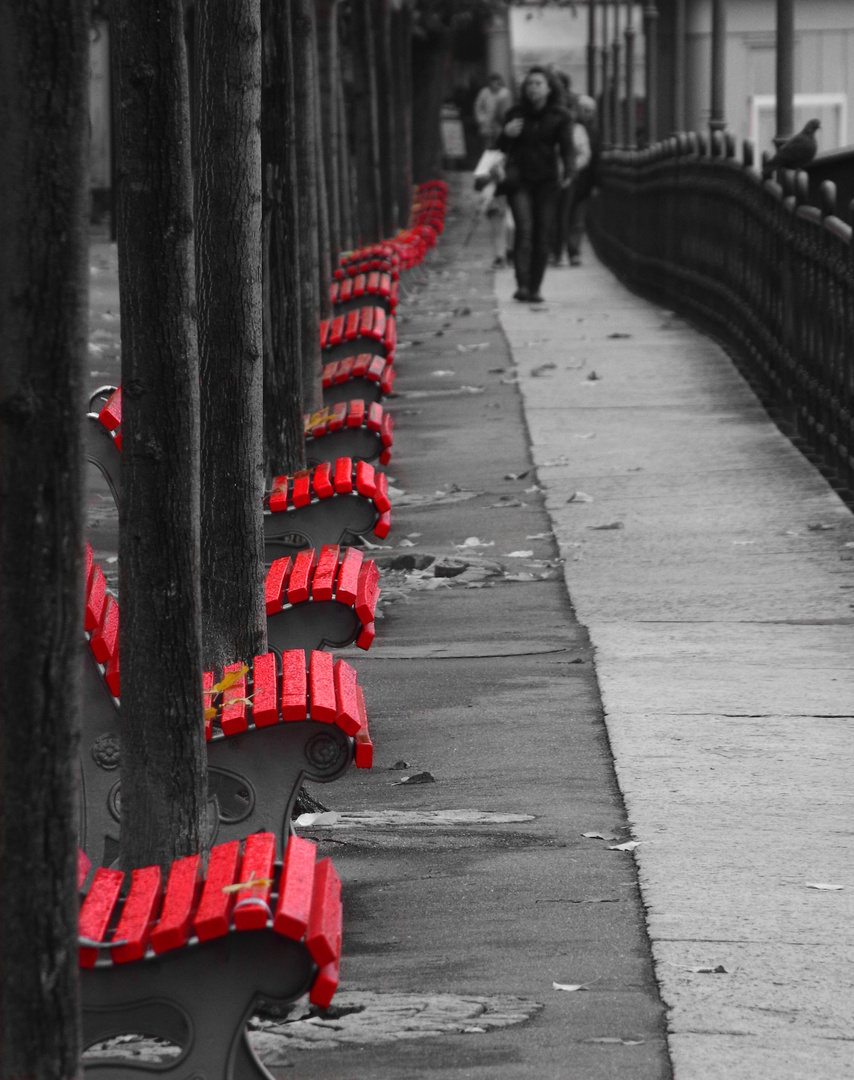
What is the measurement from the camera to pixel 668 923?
14.5 ft

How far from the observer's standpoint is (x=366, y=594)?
574 cm

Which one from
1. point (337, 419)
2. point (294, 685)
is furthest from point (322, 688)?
point (337, 419)

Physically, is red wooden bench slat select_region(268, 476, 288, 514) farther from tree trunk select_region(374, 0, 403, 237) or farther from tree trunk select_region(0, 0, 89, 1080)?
tree trunk select_region(374, 0, 403, 237)

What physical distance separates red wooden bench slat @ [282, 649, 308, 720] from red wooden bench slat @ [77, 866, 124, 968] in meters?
0.82

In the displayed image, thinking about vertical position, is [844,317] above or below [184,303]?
below

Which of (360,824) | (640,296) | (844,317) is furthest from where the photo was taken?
(640,296)

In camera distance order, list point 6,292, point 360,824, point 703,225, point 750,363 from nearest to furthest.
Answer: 1. point 6,292
2. point 360,824
3. point 750,363
4. point 703,225

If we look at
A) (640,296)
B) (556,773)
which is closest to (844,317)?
(556,773)

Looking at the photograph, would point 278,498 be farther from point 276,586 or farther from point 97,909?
point 97,909

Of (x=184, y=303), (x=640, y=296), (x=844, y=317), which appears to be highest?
(x=184, y=303)

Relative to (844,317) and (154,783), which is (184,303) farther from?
(844,317)

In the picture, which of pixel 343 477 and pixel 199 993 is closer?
pixel 199 993

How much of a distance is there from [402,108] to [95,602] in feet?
76.5

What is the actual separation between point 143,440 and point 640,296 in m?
19.0
